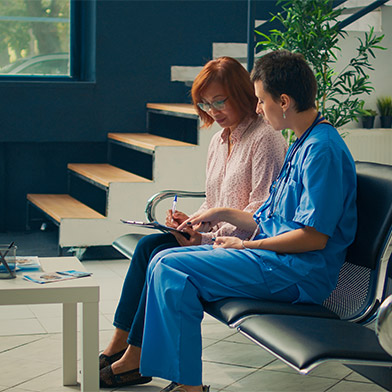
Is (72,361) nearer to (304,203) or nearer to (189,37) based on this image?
(304,203)

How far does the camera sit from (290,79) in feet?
7.34

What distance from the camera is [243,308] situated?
2043 mm

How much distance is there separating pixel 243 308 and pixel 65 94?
377 centimetres

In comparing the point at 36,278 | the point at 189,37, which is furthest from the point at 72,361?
the point at 189,37

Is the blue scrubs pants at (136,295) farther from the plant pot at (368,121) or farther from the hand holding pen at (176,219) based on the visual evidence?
the plant pot at (368,121)

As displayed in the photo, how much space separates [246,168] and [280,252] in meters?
0.52

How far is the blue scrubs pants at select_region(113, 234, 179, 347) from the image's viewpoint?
2.48 metres

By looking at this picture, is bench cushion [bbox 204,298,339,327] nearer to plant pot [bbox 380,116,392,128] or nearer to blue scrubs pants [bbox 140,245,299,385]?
blue scrubs pants [bbox 140,245,299,385]

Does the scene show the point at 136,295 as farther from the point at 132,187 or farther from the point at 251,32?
the point at 251,32

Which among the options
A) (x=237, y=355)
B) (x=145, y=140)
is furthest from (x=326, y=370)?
(x=145, y=140)

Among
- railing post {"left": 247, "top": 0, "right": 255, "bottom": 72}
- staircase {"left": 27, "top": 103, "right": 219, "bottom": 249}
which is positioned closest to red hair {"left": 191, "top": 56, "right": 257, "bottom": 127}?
railing post {"left": 247, "top": 0, "right": 255, "bottom": 72}

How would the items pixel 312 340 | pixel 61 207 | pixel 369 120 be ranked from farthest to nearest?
pixel 369 120 < pixel 61 207 < pixel 312 340

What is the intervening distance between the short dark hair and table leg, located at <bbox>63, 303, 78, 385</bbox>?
3.30 ft

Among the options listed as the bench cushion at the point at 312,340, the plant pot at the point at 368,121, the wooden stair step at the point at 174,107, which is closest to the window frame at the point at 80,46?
the wooden stair step at the point at 174,107
